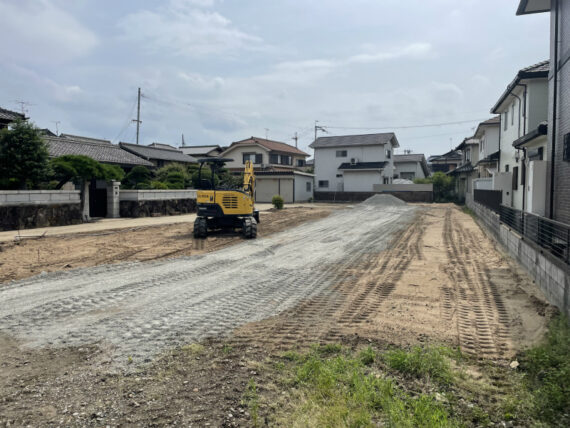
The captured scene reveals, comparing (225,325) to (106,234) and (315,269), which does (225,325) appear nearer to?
(315,269)

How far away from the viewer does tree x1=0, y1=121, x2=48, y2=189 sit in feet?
55.2

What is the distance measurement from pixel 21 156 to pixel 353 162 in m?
33.5

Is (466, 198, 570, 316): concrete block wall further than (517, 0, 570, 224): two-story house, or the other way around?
(517, 0, 570, 224): two-story house

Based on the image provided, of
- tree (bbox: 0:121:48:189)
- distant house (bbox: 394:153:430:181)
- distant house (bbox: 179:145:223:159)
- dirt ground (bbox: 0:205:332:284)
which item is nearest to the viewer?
dirt ground (bbox: 0:205:332:284)

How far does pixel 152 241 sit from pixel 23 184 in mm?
8172

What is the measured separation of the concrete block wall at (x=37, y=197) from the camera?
15.3 meters

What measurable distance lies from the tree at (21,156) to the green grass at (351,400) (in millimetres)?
17000

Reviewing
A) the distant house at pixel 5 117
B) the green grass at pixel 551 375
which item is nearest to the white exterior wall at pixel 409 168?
the distant house at pixel 5 117

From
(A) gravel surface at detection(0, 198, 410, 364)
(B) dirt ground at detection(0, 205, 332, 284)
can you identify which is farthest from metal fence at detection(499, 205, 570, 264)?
(B) dirt ground at detection(0, 205, 332, 284)

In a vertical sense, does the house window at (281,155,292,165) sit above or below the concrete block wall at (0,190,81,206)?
above

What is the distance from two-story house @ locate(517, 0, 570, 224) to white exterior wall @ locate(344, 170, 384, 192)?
3253cm

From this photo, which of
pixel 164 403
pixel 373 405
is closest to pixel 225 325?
pixel 164 403

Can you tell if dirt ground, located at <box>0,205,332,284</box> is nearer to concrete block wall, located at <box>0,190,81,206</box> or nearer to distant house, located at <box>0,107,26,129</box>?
concrete block wall, located at <box>0,190,81,206</box>

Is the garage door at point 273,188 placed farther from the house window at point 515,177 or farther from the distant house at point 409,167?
the house window at point 515,177
